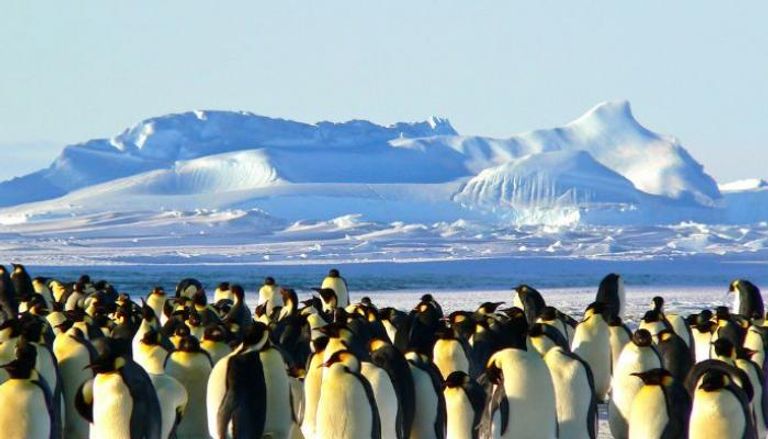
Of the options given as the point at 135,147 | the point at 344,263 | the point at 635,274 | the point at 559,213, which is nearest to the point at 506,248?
the point at 344,263

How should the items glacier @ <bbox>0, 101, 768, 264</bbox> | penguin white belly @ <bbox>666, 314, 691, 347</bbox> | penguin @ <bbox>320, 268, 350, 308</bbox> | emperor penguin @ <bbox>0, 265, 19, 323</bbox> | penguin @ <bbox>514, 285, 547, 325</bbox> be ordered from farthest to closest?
glacier @ <bbox>0, 101, 768, 264</bbox>, penguin @ <bbox>320, 268, 350, 308</bbox>, emperor penguin @ <bbox>0, 265, 19, 323</bbox>, penguin @ <bbox>514, 285, 547, 325</bbox>, penguin white belly @ <bbox>666, 314, 691, 347</bbox>

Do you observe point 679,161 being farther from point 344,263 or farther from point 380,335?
point 380,335

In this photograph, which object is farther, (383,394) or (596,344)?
(596,344)

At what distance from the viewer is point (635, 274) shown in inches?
1411

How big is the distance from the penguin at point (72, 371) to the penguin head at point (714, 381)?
327 cm

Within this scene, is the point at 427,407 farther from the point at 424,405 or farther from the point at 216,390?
the point at 216,390

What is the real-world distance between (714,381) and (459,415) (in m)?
1.67

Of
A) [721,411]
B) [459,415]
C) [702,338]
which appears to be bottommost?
[459,415]

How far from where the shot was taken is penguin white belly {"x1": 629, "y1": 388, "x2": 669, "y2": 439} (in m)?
6.96

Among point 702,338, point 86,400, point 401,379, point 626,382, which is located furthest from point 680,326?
point 86,400

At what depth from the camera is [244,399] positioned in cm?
703

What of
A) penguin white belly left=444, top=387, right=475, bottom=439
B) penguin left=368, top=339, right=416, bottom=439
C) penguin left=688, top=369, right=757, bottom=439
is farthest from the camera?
penguin white belly left=444, top=387, right=475, bottom=439

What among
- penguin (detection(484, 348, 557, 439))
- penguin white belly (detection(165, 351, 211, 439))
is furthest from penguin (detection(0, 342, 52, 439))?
penguin (detection(484, 348, 557, 439))

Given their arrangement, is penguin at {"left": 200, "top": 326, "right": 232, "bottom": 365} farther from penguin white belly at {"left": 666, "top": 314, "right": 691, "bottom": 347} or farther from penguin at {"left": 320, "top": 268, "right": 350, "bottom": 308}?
penguin at {"left": 320, "top": 268, "right": 350, "bottom": 308}
